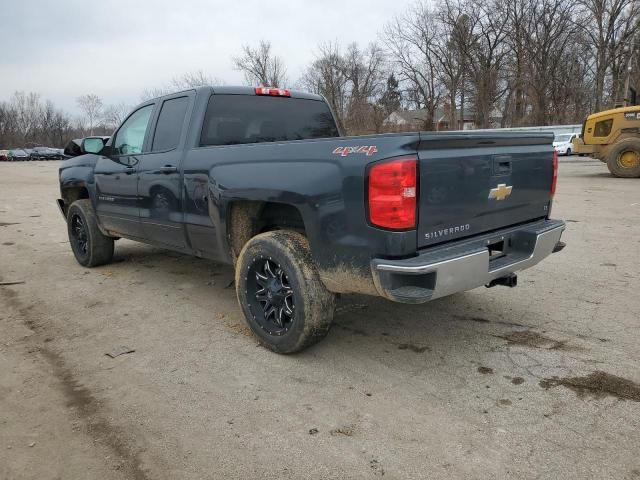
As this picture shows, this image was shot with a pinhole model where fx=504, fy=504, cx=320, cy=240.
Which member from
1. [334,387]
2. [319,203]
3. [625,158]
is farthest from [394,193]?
[625,158]

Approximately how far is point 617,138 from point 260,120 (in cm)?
1482

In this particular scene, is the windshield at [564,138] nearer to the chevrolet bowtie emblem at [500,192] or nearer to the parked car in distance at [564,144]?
the parked car in distance at [564,144]

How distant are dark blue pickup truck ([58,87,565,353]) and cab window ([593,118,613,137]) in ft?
45.8

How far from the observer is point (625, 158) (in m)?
15.6

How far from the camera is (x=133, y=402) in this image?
3.01 m

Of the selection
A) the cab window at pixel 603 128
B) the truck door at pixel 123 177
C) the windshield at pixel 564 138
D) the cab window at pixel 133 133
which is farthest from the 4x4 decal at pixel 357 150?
the windshield at pixel 564 138

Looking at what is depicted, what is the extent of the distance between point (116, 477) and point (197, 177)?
7.66ft

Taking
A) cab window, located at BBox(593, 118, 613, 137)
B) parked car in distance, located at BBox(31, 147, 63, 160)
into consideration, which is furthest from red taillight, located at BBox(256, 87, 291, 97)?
parked car in distance, located at BBox(31, 147, 63, 160)

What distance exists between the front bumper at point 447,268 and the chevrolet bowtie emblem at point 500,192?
0.25 m

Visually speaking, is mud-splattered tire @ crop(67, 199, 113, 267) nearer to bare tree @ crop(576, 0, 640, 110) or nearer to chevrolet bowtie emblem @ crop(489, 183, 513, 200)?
chevrolet bowtie emblem @ crop(489, 183, 513, 200)

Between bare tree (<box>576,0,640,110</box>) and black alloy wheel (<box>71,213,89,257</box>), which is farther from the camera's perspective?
bare tree (<box>576,0,640,110</box>)

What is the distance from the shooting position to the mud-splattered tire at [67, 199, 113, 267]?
608 cm

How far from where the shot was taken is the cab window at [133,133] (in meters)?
5.08

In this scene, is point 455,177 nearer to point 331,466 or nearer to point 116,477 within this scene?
point 331,466
